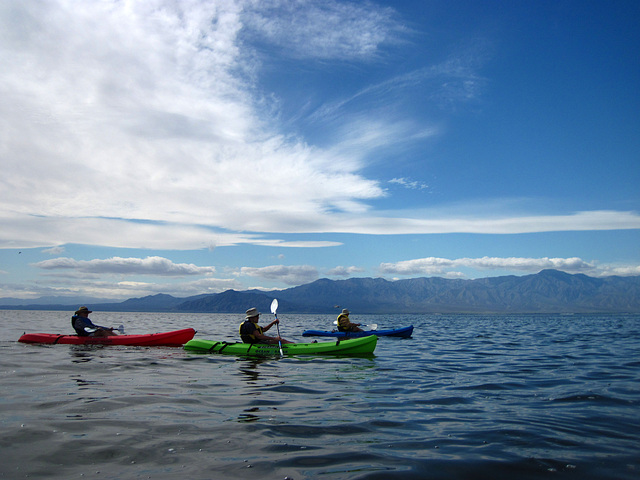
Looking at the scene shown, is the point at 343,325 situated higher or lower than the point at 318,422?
higher

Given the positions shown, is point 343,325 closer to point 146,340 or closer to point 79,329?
point 146,340

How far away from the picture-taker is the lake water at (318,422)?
194 inches

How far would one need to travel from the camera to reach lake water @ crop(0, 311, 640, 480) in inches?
194

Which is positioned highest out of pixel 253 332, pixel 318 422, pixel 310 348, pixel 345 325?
pixel 253 332

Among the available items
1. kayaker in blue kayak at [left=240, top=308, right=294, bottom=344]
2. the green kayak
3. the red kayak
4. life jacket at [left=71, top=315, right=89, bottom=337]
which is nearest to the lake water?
the green kayak

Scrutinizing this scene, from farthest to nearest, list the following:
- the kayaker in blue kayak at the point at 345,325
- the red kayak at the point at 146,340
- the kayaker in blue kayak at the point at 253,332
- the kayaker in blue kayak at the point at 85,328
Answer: the kayaker in blue kayak at the point at 345,325
the kayaker in blue kayak at the point at 85,328
the red kayak at the point at 146,340
the kayaker in blue kayak at the point at 253,332

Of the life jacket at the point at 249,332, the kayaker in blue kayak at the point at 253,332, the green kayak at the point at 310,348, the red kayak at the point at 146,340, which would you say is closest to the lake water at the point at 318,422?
the green kayak at the point at 310,348

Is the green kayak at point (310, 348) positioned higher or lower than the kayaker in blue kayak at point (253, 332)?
lower

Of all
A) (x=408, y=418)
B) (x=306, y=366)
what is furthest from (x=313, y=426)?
(x=306, y=366)

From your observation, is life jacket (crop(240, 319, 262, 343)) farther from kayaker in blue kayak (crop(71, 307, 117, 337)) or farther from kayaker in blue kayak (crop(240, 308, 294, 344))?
kayaker in blue kayak (crop(71, 307, 117, 337))

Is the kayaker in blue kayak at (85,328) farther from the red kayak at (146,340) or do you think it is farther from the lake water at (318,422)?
the lake water at (318,422)

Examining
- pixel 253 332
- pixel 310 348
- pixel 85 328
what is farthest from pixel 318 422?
pixel 85 328

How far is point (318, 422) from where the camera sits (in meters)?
6.85

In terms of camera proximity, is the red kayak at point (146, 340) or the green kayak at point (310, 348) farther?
the red kayak at point (146, 340)
